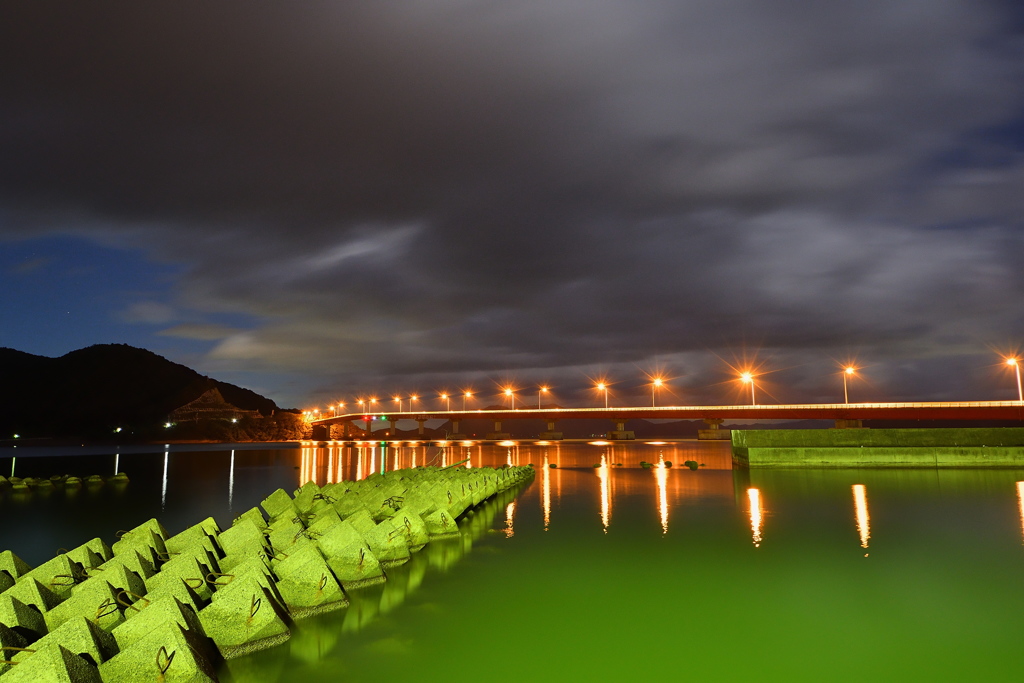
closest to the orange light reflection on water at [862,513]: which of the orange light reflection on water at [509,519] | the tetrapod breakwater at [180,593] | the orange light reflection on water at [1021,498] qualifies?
the orange light reflection on water at [1021,498]

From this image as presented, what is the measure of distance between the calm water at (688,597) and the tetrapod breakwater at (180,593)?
50cm

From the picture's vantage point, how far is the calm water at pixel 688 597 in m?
8.71

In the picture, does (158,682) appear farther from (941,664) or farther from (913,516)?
(913,516)

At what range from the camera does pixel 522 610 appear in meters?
11.3

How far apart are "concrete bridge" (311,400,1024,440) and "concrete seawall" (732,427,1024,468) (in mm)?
73448

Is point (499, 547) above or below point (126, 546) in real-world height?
below

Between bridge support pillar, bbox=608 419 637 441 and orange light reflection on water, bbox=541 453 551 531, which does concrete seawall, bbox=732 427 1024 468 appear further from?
bridge support pillar, bbox=608 419 637 441

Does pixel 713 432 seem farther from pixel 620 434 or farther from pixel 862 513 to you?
pixel 862 513

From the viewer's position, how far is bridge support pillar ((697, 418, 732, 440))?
13438 cm

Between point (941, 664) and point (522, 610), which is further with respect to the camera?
point (522, 610)

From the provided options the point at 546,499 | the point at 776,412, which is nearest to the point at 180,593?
the point at 546,499

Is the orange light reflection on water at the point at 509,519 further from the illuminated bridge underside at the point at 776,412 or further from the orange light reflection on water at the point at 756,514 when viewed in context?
the illuminated bridge underside at the point at 776,412

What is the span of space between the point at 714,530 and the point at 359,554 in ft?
40.3

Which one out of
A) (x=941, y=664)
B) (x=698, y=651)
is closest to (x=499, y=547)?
(x=698, y=651)
